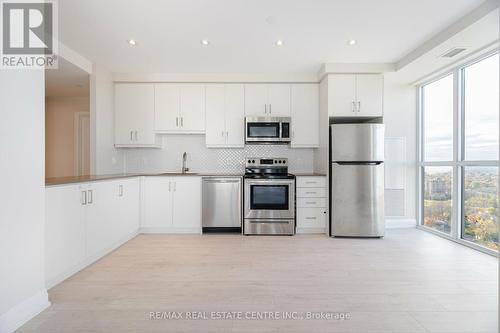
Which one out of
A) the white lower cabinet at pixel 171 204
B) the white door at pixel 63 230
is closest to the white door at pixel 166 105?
the white lower cabinet at pixel 171 204

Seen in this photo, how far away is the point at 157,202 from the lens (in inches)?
160

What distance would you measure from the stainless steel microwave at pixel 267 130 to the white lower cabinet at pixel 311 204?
2.43ft

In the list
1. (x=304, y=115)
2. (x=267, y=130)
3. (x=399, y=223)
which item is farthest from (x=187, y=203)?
(x=399, y=223)

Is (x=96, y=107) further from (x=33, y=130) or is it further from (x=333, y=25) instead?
(x=333, y=25)

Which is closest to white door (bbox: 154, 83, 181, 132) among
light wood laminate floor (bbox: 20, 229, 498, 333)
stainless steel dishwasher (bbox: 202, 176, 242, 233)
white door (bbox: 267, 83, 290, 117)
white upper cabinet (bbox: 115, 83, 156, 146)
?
white upper cabinet (bbox: 115, 83, 156, 146)

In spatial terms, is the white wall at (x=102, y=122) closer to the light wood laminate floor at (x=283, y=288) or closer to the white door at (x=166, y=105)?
the white door at (x=166, y=105)

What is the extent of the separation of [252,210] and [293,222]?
2.05 feet

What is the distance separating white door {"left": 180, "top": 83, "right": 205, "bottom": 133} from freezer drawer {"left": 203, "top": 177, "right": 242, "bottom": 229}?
3.18 feet

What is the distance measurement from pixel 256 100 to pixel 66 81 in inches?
119

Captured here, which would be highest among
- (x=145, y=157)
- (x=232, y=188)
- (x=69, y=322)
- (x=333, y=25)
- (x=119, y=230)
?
(x=333, y=25)

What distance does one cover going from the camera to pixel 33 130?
6.06 ft

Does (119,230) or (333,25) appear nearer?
(333,25)

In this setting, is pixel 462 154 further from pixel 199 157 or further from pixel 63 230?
pixel 63 230

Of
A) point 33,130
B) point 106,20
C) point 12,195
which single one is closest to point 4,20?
point 33,130
